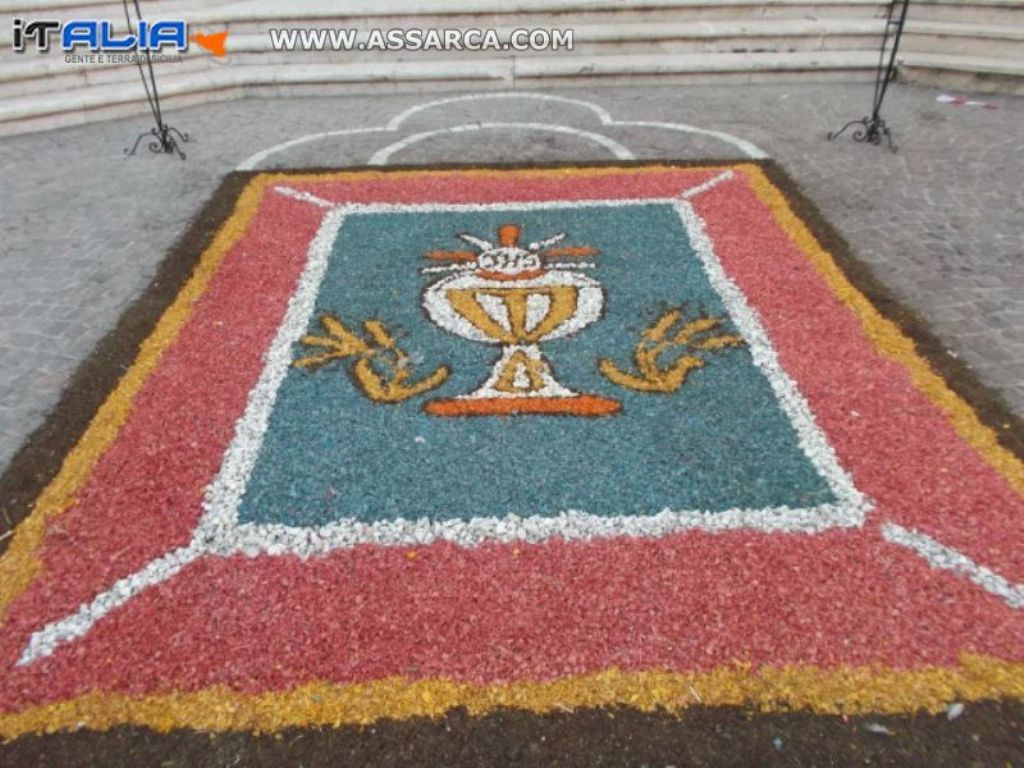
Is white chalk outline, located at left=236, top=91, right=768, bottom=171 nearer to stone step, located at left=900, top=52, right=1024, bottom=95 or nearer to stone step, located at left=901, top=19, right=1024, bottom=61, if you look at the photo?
stone step, located at left=900, top=52, right=1024, bottom=95

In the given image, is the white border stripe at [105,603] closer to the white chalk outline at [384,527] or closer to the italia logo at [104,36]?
the white chalk outline at [384,527]

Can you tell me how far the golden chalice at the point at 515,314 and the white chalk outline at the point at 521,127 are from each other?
2.52 meters

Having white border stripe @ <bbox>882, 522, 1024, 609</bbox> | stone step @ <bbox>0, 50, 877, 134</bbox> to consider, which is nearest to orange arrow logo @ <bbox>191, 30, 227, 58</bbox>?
stone step @ <bbox>0, 50, 877, 134</bbox>

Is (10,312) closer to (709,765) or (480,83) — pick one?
(709,765)

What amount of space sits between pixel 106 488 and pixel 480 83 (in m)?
7.73

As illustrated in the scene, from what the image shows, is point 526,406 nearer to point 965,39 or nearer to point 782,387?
point 782,387

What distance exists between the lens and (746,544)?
3396 mm

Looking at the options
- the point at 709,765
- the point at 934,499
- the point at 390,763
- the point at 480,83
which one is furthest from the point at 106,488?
the point at 480,83

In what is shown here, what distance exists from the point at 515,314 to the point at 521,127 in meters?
4.25

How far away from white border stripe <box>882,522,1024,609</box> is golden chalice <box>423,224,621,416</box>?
155 cm

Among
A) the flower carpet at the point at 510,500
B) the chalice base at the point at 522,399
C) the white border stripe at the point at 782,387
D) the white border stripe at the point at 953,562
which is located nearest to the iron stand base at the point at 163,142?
the flower carpet at the point at 510,500


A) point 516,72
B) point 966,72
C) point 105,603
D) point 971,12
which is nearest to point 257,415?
point 105,603

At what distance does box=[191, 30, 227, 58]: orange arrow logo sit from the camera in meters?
9.86

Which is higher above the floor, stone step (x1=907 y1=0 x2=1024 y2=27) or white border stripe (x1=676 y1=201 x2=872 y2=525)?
stone step (x1=907 y1=0 x2=1024 y2=27)
